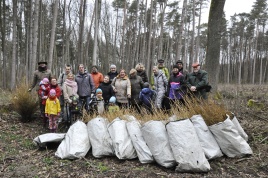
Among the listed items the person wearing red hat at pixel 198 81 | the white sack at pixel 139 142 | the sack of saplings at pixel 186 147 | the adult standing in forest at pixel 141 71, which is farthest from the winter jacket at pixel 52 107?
the person wearing red hat at pixel 198 81

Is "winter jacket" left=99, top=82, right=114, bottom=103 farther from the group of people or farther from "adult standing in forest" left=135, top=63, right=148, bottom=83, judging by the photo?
"adult standing in forest" left=135, top=63, right=148, bottom=83

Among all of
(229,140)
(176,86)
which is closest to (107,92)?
(176,86)

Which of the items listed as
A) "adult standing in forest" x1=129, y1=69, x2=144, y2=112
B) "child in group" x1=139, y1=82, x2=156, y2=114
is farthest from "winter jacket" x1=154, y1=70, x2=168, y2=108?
"adult standing in forest" x1=129, y1=69, x2=144, y2=112

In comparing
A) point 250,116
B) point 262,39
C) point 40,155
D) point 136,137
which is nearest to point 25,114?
point 40,155

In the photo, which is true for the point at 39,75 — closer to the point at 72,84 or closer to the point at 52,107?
the point at 72,84

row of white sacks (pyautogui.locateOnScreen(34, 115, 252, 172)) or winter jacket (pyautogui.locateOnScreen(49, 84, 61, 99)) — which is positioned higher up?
winter jacket (pyautogui.locateOnScreen(49, 84, 61, 99))

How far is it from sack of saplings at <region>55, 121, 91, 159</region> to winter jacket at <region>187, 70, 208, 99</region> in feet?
8.51

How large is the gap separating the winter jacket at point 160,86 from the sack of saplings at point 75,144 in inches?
85.9

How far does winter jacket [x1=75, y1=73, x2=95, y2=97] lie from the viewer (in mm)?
5762

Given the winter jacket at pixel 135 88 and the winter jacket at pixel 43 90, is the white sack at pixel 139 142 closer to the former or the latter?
the winter jacket at pixel 135 88

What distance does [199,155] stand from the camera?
3219 millimetres

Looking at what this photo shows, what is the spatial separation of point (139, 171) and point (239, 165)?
160 cm


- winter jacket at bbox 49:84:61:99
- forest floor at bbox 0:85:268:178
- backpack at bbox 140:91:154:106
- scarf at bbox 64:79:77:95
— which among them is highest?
scarf at bbox 64:79:77:95

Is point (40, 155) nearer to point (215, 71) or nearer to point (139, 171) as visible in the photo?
point (139, 171)
